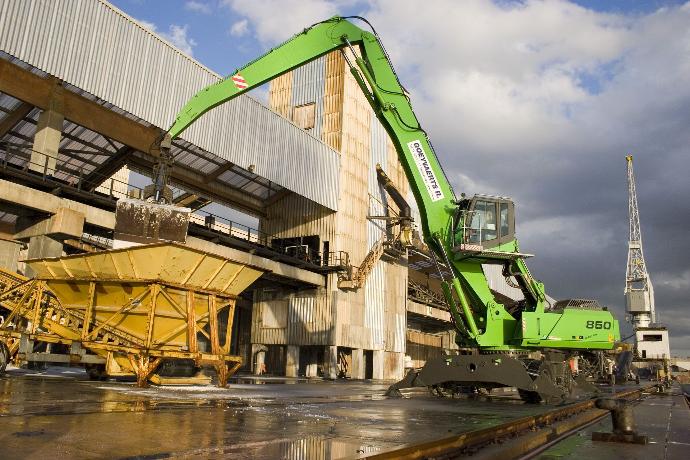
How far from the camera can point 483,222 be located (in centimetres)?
1549

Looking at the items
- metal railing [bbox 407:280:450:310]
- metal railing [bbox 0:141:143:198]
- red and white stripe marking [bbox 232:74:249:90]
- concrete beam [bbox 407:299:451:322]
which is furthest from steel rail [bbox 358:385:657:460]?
metal railing [bbox 407:280:450:310]

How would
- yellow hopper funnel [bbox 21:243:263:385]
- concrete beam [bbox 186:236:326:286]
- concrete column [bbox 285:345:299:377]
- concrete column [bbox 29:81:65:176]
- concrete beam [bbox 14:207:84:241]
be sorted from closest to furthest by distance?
yellow hopper funnel [bbox 21:243:263:385] → concrete beam [bbox 14:207:84:241] → concrete column [bbox 29:81:65:176] → concrete beam [bbox 186:236:326:286] → concrete column [bbox 285:345:299:377]

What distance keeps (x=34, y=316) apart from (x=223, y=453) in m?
Result: 12.6

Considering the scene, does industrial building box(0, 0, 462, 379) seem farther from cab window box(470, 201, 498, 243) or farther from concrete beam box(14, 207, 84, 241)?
cab window box(470, 201, 498, 243)

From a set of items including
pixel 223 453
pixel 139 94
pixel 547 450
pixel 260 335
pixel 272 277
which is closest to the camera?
pixel 223 453

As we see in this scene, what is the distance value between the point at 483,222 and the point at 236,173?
785 inches

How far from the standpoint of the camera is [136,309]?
14172mm

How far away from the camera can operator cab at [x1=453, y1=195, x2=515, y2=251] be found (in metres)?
15.3

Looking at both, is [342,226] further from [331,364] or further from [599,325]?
[599,325]

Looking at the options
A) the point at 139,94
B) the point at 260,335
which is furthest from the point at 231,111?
the point at 260,335

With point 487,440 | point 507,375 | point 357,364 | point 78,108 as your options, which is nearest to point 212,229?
point 78,108

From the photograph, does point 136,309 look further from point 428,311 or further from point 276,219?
point 428,311

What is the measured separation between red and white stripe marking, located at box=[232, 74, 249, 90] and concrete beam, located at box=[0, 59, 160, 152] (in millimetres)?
9994

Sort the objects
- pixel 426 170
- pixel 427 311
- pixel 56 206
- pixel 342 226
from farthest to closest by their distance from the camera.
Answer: pixel 427 311 → pixel 342 226 → pixel 56 206 → pixel 426 170
